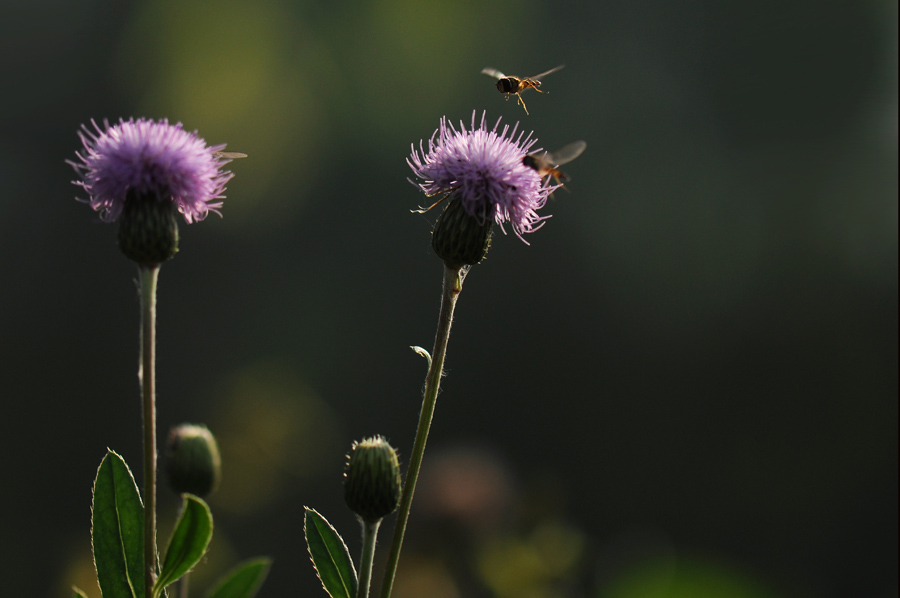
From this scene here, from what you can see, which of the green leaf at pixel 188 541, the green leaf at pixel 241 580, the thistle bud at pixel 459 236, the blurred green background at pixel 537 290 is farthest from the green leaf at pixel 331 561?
the blurred green background at pixel 537 290

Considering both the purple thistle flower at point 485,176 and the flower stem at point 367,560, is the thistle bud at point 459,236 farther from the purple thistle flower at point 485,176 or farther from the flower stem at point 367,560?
the flower stem at point 367,560

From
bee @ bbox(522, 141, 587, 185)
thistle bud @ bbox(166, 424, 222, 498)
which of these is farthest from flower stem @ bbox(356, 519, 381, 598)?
bee @ bbox(522, 141, 587, 185)

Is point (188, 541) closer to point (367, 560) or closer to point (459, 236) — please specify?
point (367, 560)

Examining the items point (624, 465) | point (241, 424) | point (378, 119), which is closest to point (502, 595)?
point (241, 424)

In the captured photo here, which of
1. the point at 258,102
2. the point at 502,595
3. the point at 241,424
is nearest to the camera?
the point at 502,595

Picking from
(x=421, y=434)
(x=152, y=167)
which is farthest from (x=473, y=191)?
(x=152, y=167)

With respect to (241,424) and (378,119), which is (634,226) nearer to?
(378,119)
